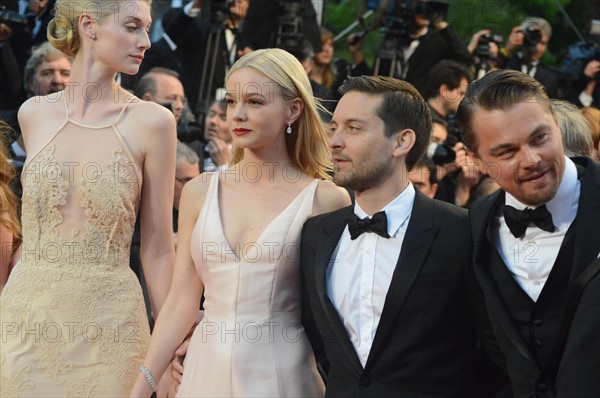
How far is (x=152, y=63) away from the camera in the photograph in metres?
6.79

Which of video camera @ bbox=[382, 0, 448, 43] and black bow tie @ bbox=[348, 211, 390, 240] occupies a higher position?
video camera @ bbox=[382, 0, 448, 43]

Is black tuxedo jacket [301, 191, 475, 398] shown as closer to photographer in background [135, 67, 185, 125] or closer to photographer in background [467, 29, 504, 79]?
photographer in background [135, 67, 185, 125]

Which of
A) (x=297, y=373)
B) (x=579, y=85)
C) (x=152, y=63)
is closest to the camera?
(x=297, y=373)

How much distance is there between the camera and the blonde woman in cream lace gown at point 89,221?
3.58 metres

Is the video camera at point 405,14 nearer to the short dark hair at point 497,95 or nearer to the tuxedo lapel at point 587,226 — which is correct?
the short dark hair at point 497,95

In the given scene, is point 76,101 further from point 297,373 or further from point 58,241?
point 297,373

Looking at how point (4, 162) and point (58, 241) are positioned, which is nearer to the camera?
point (58, 241)

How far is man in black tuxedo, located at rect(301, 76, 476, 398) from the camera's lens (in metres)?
3.09

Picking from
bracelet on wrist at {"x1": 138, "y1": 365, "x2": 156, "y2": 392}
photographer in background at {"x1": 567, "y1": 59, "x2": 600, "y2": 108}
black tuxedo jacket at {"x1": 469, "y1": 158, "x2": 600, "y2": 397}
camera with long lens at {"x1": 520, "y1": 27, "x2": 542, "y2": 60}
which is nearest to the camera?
black tuxedo jacket at {"x1": 469, "y1": 158, "x2": 600, "y2": 397}

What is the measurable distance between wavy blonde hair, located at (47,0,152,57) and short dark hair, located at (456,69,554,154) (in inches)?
50.7

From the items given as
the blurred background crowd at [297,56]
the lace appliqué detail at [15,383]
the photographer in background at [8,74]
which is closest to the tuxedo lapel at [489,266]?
the lace appliqué detail at [15,383]

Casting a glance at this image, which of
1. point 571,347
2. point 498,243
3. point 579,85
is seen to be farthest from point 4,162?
point 579,85

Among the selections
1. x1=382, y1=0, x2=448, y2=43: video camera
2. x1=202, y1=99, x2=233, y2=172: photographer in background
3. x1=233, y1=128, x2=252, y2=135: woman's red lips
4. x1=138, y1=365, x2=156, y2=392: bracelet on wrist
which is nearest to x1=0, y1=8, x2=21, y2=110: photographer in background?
x1=202, y1=99, x2=233, y2=172: photographer in background

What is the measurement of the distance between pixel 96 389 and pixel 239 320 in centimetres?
57
